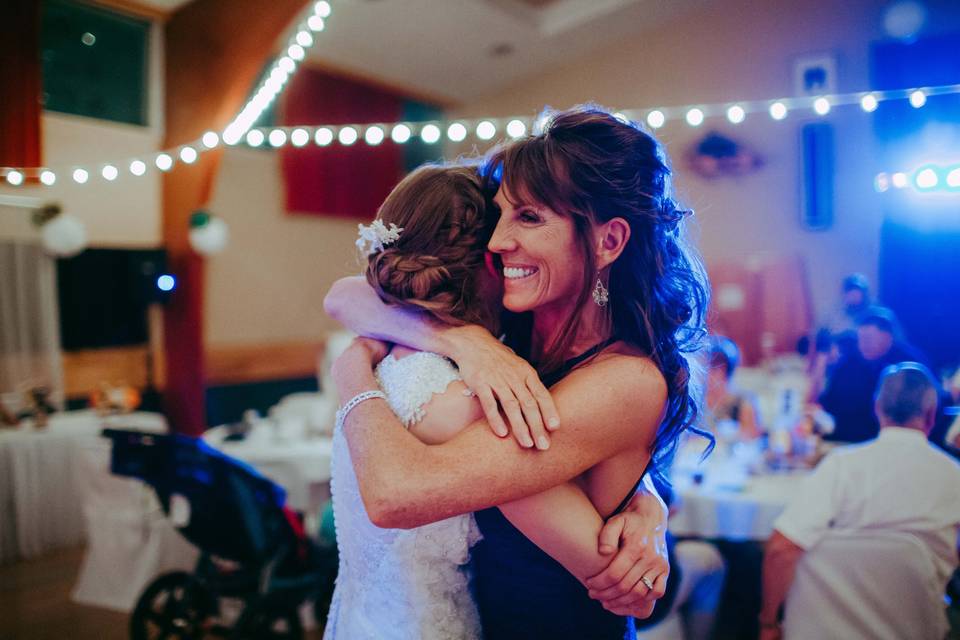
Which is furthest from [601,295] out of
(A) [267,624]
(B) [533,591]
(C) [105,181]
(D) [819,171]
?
(D) [819,171]

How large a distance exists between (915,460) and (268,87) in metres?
3.60

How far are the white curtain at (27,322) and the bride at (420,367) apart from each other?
4598 millimetres

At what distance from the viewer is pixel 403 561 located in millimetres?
1194

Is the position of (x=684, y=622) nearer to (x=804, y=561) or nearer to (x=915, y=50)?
(x=804, y=561)

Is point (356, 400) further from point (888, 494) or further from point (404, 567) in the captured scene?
point (888, 494)

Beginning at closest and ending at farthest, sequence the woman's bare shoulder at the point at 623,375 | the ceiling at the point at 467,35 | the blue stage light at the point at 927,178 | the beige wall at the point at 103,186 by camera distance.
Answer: the woman's bare shoulder at the point at 623,375, the blue stage light at the point at 927,178, the beige wall at the point at 103,186, the ceiling at the point at 467,35

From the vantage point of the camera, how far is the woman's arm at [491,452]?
925mm

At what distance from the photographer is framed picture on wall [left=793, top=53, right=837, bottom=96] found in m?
6.63

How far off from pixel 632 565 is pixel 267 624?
216cm

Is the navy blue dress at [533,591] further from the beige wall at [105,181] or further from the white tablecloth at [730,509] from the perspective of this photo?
the beige wall at [105,181]

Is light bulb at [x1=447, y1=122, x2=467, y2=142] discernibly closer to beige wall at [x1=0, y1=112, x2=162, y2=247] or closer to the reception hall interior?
the reception hall interior

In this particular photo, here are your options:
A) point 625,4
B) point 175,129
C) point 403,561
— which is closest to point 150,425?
point 175,129

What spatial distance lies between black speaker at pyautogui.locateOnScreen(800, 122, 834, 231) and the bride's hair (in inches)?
258

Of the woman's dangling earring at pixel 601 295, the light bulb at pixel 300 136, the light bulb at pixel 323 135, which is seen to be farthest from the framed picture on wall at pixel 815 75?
the woman's dangling earring at pixel 601 295
